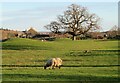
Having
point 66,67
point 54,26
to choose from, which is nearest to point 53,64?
point 66,67

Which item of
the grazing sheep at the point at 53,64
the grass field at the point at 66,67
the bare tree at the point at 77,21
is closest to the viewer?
the grass field at the point at 66,67

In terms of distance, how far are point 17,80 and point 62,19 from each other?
9461 cm

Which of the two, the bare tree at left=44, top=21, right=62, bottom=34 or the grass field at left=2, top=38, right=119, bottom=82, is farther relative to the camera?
the bare tree at left=44, top=21, right=62, bottom=34

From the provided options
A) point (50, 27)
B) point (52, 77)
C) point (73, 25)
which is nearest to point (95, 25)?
point (73, 25)

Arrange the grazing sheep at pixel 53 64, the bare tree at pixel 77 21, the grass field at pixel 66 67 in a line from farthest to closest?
the bare tree at pixel 77 21, the grazing sheep at pixel 53 64, the grass field at pixel 66 67

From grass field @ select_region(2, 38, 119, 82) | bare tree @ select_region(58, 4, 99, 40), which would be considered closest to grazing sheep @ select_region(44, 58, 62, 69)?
grass field @ select_region(2, 38, 119, 82)

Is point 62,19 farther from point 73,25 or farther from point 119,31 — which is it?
point 119,31

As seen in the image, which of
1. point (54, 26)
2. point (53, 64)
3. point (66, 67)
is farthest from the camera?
point (54, 26)

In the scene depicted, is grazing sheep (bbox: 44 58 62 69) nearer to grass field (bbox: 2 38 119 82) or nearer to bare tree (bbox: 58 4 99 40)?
grass field (bbox: 2 38 119 82)

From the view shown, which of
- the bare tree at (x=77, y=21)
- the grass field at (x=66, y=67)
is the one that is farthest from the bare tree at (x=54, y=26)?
the grass field at (x=66, y=67)

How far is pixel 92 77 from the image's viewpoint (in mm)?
19047

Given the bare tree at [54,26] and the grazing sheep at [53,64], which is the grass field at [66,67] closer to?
the grazing sheep at [53,64]

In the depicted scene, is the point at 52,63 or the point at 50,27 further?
the point at 50,27

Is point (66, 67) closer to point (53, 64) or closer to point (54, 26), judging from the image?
point (53, 64)
